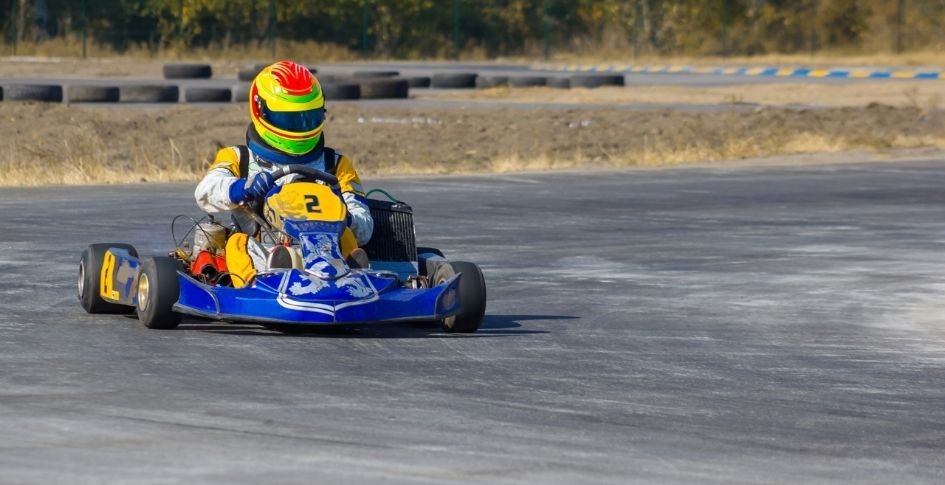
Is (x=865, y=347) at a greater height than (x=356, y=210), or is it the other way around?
(x=356, y=210)

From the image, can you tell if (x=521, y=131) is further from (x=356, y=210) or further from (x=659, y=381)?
(x=659, y=381)

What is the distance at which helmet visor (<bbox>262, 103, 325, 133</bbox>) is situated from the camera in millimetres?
9531

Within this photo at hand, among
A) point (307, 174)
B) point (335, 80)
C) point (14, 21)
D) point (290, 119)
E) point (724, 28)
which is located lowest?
point (335, 80)

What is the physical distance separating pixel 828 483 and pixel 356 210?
4159mm

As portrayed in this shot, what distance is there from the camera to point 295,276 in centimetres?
856

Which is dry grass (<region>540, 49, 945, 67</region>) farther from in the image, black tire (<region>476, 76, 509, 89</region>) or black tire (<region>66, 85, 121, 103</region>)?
black tire (<region>66, 85, 121, 103</region>)

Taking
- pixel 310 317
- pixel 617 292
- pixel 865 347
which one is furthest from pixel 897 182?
pixel 310 317

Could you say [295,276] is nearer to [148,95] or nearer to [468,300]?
[468,300]

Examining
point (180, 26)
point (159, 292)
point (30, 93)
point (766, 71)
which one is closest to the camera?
point (159, 292)

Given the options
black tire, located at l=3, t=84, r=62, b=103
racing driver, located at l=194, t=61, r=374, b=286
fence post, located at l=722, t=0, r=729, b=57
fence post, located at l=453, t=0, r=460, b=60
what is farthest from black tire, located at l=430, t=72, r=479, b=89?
racing driver, located at l=194, t=61, r=374, b=286

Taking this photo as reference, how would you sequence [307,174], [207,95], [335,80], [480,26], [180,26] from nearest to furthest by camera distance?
[307,174] < [207,95] < [335,80] < [180,26] < [480,26]

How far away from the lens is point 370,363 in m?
8.04

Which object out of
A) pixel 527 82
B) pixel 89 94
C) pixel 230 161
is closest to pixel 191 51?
pixel 527 82

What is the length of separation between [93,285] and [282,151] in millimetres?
1239
